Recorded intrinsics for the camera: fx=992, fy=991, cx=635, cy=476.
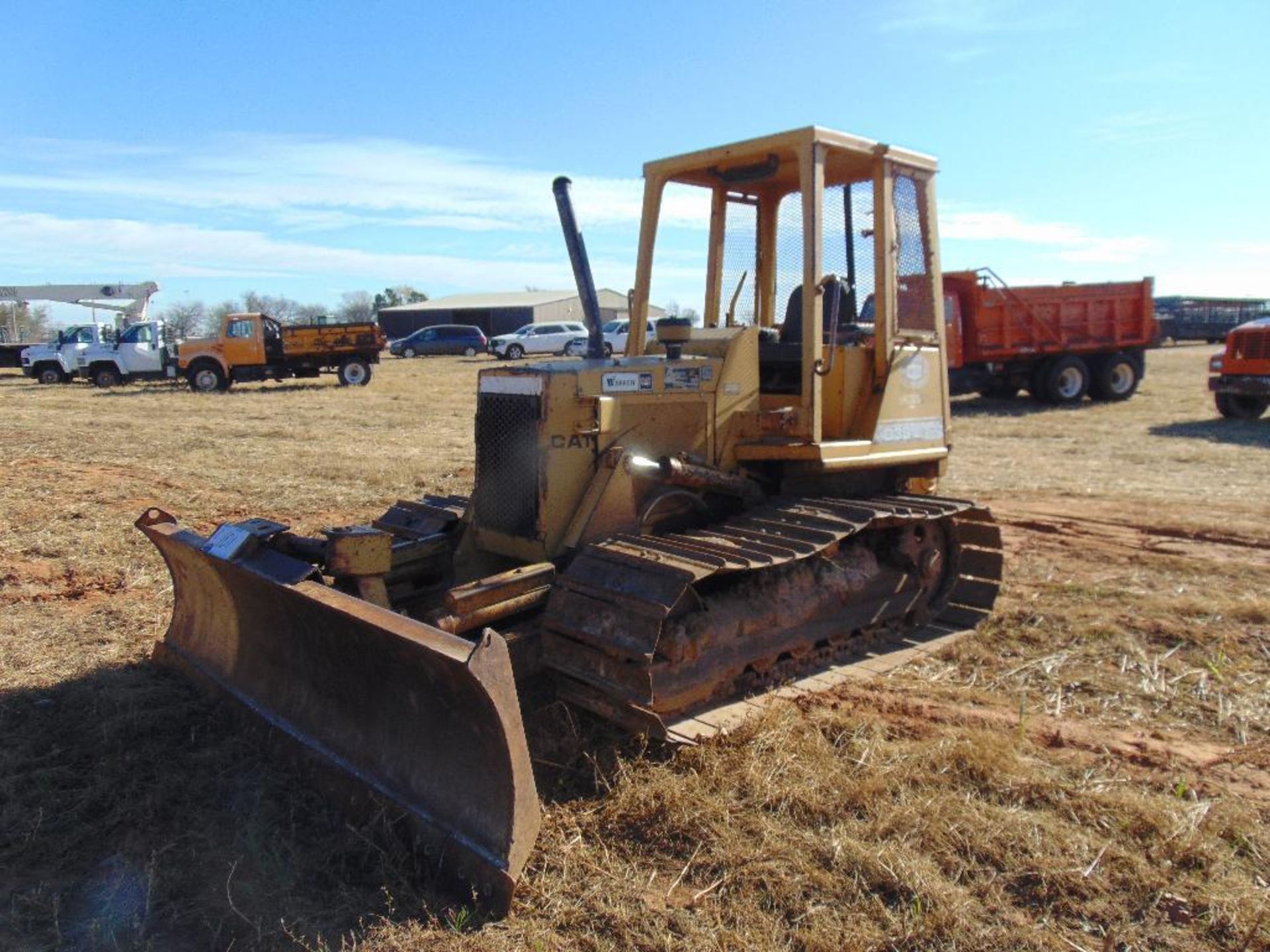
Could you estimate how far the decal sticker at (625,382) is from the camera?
5059mm

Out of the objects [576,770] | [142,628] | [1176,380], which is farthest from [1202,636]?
[1176,380]

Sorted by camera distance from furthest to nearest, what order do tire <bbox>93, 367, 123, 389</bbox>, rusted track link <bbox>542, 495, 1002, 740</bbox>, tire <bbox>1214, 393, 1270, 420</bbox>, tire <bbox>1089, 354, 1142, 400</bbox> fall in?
1. tire <bbox>93, 367, 123, 389</bbox>
2. tire <bbox>1089, 354, 1142, 400</bbox>
3. tire <bbox>1214, 393, 1270, 420</bbox>
4. rusted track link <bbox>542, 495, 1002, 740</bbox>

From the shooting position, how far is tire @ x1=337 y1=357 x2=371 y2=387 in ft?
88.9

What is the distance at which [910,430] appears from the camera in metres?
6.20

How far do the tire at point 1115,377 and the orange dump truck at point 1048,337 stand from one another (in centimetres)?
1

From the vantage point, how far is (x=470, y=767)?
3664 millimetres

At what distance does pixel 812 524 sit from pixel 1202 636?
2.65 meters

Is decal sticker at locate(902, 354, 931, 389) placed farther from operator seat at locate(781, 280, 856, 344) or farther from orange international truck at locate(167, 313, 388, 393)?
orange international truck at locate(167, 313, 388, 393)

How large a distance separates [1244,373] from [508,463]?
16409mm

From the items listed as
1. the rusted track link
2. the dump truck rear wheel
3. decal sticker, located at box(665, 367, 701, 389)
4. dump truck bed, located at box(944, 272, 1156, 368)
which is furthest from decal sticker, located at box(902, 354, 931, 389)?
the dump truck rear wheel

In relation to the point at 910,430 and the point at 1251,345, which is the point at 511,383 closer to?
the point at 910,430

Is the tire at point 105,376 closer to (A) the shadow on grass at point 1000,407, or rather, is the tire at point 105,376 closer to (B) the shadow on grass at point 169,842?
(A) the shadow on grass at point 1000,407

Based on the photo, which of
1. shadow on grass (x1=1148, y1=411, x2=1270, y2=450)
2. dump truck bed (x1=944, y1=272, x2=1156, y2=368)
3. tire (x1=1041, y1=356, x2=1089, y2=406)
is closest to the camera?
shadow on grass (x1=1148, y1=411, x2=1270, y2=450)

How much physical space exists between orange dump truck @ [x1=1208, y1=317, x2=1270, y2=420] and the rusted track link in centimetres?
1351
